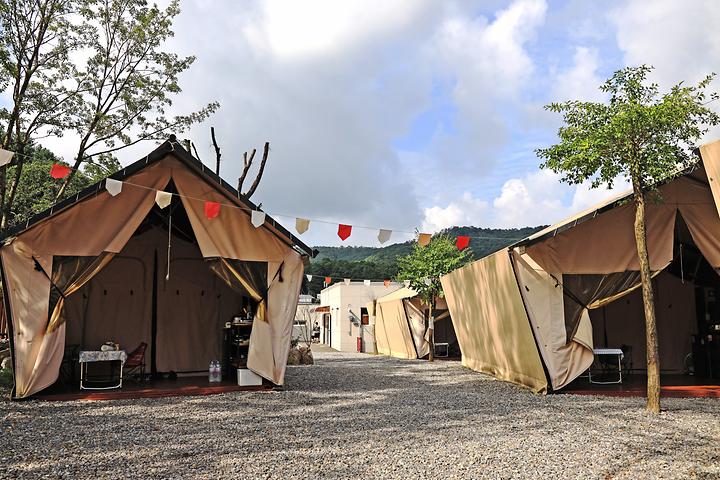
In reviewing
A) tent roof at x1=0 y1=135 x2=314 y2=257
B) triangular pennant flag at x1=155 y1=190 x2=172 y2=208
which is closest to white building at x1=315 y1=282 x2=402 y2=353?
tent roof at x1=0 y1=135 x2=314 y2=257

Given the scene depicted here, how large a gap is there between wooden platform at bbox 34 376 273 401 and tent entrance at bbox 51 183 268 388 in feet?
2.09

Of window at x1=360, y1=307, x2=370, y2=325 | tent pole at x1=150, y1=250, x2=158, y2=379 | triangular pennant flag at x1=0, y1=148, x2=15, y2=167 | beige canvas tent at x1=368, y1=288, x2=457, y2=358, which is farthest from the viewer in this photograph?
window at x1=360, y1=307, x2=370, y2=325

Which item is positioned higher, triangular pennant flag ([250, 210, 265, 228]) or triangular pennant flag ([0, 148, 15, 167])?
triangular pennant flag ([0, 148, 15, 167])

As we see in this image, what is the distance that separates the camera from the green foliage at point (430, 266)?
14656 millimetres

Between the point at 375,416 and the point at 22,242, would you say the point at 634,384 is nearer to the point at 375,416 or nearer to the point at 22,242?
the point at 375,416

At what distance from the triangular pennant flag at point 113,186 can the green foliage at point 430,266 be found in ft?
29.3

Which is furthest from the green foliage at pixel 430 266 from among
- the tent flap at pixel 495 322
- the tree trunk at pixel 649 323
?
the tree trunk at pixel 649 323

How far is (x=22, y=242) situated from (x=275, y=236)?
9.98 ft

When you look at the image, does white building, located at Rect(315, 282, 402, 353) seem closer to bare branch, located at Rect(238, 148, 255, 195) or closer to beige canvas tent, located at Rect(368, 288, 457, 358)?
beige canvas tent, located at Rect(368, 288, 457, 358)

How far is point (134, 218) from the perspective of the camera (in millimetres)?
7062

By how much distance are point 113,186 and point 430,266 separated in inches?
389

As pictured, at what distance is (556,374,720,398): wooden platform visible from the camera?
7.03 metres

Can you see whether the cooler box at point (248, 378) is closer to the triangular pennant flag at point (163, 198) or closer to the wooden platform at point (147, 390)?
the wooden platform at point (147, 390)

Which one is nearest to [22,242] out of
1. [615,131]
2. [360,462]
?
[360,462]
